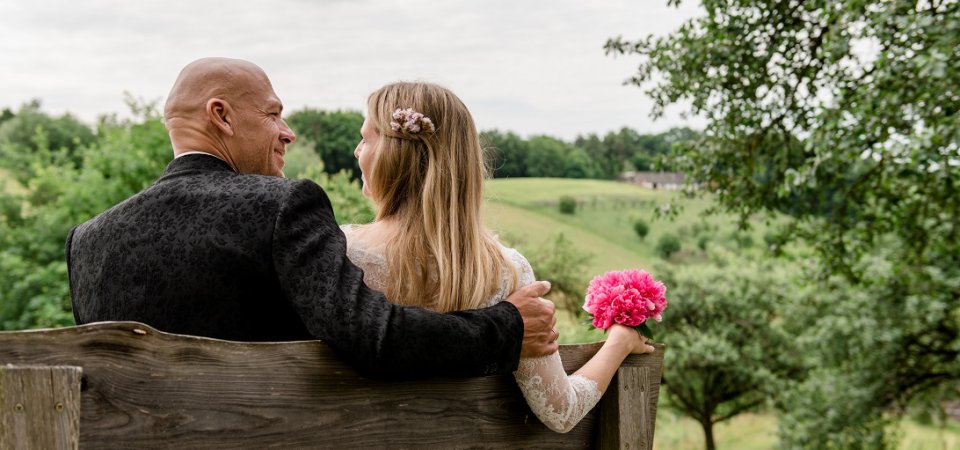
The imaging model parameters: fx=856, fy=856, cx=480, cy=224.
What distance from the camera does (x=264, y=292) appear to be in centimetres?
192

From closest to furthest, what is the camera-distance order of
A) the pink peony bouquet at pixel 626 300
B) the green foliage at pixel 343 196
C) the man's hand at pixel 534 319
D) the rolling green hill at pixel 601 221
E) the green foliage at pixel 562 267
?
the man's hand at pixel 534 319
the pink peony bouquet at pixel 626 300
the green foliage at pixel 343 196
the green foliage at pixel 562 267
the rolling green hill at pixel 601 221

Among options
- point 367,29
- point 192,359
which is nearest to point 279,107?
point 192,359

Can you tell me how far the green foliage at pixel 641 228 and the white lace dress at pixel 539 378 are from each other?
1583 inches

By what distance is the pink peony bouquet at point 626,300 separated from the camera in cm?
254

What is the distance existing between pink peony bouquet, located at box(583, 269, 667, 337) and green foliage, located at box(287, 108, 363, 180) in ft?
86.2

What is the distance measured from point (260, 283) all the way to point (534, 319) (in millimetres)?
662

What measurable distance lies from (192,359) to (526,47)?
181 ft

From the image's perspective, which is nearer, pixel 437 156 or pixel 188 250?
pixel 188 250

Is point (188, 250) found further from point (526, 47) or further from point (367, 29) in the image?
point (526, 47)

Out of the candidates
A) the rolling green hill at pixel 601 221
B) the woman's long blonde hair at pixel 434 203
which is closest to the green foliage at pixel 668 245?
the rolling green hill at pixel 601 221

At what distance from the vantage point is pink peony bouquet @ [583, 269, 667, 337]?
2543 millimetres

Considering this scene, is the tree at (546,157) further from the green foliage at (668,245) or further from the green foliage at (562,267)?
the green foliage at (562,267)

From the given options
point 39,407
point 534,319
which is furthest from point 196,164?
point 534,319

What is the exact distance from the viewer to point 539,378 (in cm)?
216
